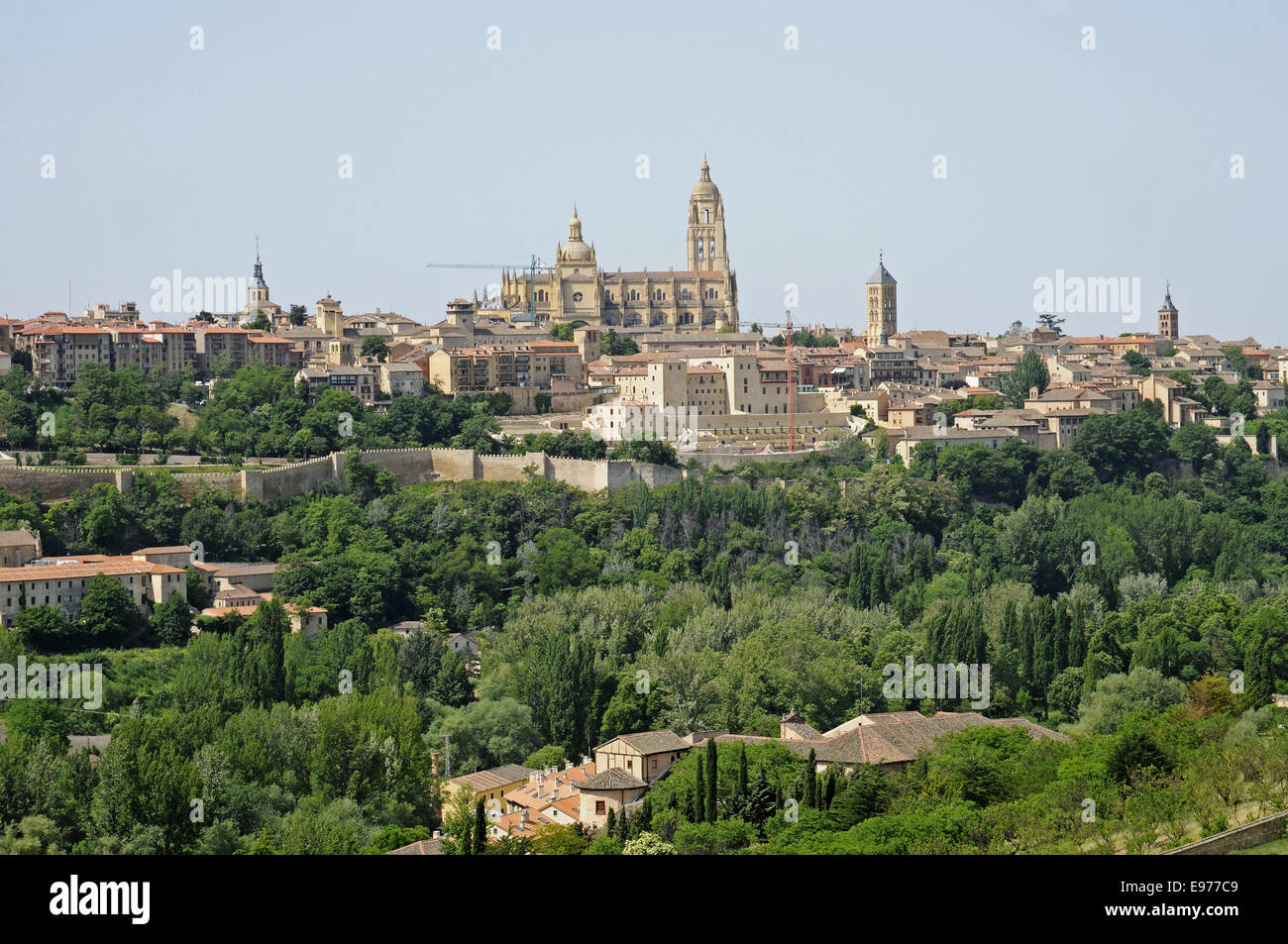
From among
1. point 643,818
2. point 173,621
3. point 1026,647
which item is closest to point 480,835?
point 643,818

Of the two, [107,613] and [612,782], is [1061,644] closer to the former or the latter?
[612,782]

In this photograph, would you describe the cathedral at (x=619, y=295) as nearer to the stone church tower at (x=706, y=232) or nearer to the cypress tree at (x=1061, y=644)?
the stone church tower at (x=706, y=232)

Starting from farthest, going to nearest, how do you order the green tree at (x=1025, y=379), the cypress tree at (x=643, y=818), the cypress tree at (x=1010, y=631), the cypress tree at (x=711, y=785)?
the green tree at (x=1025, y=379), the cypress tree at (x=1010, y=631), the cypress tree at (x=643, y=818), the cypress tree at (x=711, y=785)

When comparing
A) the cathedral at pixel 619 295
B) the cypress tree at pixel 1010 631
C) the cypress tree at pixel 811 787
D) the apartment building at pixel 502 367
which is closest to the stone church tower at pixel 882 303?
the cathedral at pixel 619 295

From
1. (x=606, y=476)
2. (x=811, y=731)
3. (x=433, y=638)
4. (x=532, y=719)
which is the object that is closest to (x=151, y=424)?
(x=606, y=476)

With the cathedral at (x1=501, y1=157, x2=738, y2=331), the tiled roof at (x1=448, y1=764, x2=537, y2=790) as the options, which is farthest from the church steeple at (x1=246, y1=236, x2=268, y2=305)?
the tiled roof at (x1=448, y1=764, x2=537, y2=790)

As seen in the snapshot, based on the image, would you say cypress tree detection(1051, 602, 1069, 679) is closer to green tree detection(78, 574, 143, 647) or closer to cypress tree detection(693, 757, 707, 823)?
cypress tree detection(693, 757, 707, 823)
